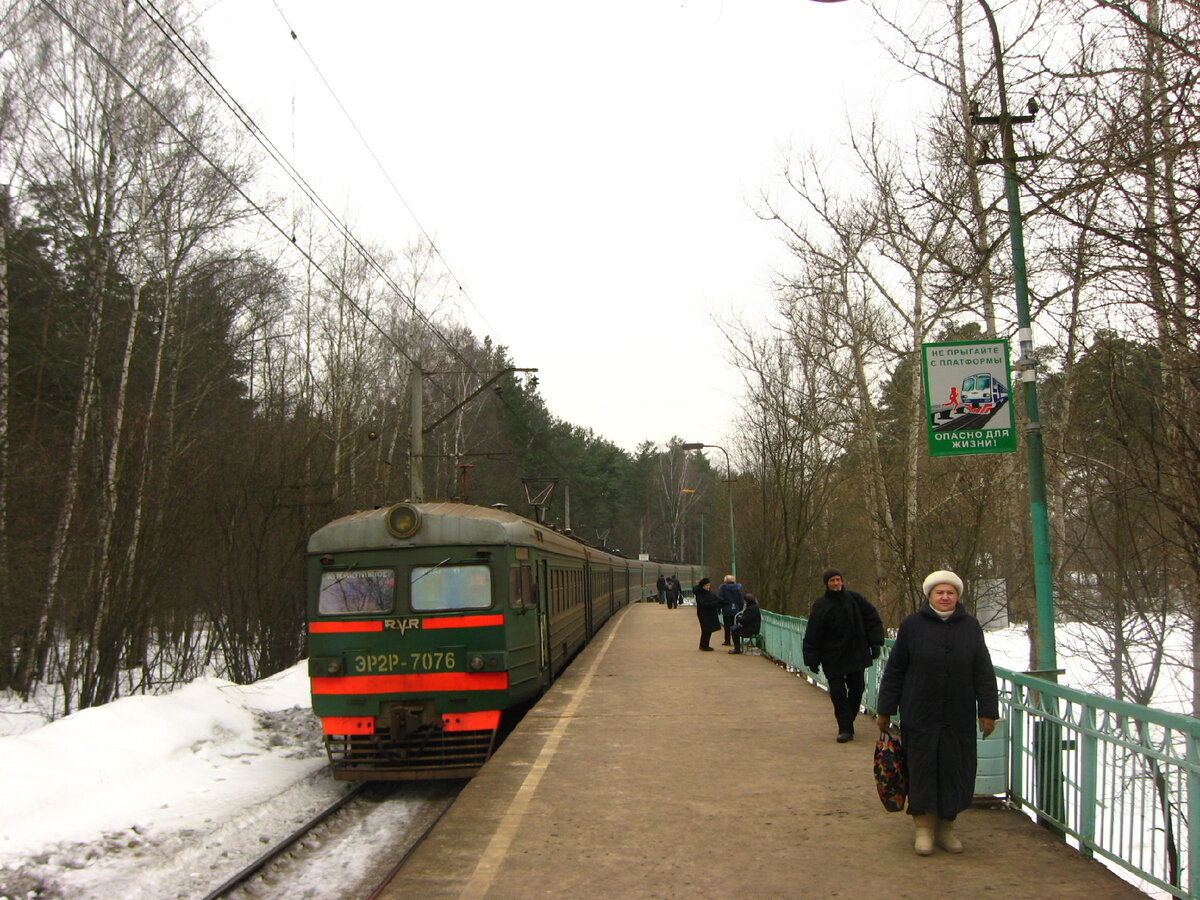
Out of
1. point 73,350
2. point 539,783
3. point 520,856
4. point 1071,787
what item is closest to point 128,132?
point 73,350

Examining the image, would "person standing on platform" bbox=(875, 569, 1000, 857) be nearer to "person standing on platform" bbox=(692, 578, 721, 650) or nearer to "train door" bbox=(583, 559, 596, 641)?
"person standing on platform" bbox=(692, 578, 721, 650)

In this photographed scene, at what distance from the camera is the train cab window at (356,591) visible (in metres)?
10.2

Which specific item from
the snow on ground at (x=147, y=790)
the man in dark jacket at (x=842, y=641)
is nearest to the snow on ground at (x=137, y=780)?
the snow on ground at (x=147, y=790)

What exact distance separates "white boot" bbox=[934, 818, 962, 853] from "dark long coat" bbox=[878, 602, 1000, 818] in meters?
0.15

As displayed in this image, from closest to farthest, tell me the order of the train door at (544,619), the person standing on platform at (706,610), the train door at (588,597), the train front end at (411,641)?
1. the train front end at (411,641)
2. the train door at (544,619)
3. the person standing on platform at (706,610)
4. the train door at (588,597)

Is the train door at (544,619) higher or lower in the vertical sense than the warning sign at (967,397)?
lower

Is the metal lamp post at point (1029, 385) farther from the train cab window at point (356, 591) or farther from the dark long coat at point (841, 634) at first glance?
the train cab window at point (356, 591)

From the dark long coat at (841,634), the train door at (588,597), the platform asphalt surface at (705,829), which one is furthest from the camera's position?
the train door at (588,597)

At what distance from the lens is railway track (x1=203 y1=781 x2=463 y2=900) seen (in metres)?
6.32

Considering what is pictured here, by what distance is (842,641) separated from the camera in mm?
8914

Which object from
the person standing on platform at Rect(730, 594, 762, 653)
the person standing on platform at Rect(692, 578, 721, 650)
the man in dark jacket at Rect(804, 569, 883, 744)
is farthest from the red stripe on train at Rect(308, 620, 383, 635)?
the person standing on platform at Rect(692, 578, 721, 650)

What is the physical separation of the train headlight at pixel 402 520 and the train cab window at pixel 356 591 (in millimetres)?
424

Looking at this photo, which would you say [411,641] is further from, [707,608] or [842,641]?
[707,608]

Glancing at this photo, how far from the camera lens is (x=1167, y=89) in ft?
20.4
